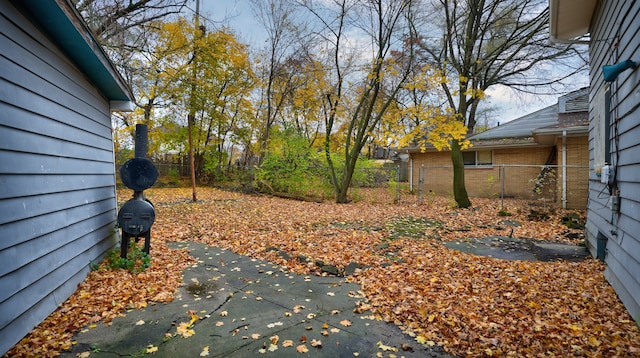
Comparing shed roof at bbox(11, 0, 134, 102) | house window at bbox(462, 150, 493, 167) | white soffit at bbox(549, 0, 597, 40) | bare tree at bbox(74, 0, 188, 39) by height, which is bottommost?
house window at bbox(462, 150, 493, 167)

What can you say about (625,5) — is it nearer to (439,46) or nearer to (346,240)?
(346,240)

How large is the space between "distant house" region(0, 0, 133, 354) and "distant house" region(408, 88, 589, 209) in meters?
10.3

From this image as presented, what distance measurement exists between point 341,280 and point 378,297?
77 cm

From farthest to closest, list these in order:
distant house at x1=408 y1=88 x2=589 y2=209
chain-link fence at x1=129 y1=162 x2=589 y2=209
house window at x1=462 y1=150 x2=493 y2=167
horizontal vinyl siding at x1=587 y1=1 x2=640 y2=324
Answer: house window at x1=462 y1=150 x2=493 y2=167 → chain-link fence at x1=129 y1=162 x2=589 y2=209 → distant house at x1=408 y1=88 x2=589 y2=209 → horizontal vinyl siding at x1=587 y1=1 x2=640 y2=324

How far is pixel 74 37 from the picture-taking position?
11.8 feet

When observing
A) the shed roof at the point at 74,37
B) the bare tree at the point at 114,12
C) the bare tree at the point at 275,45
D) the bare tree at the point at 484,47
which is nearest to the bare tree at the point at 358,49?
the bare tree at the point at 484,47

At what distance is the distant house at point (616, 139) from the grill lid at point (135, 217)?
5.63m

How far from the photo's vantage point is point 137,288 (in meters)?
3.82

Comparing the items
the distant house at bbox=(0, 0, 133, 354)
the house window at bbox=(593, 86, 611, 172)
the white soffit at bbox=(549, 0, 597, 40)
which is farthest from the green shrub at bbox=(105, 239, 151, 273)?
the white soffit at bbox=(549, 0, 597, 40)

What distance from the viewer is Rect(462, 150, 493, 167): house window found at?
15070 mm

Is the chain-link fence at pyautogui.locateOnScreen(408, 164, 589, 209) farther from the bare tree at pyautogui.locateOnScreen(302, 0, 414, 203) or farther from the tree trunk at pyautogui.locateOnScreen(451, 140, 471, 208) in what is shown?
the bare tree at pyautogui.locateOnScreen(302, 0, 414, 203)

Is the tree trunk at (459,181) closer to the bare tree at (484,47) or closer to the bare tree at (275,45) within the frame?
the bare tree at (484,47)

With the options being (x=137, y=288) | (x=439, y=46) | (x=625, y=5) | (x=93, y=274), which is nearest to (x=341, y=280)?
(x=137, y=288)

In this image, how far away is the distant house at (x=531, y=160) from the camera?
10.9m
